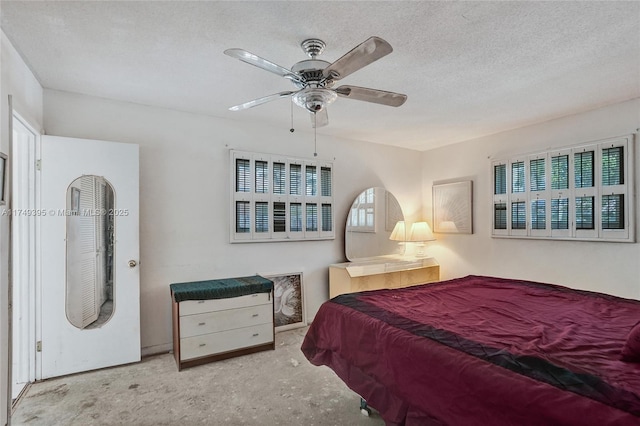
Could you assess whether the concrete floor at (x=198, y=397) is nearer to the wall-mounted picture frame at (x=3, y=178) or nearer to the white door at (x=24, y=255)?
the white door at (x=24, y=255)

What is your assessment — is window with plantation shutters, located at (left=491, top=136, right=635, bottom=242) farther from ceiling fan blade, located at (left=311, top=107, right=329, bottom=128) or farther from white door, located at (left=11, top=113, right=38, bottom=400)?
white door, located at (left=11, top=113, right=38, bottom=400)

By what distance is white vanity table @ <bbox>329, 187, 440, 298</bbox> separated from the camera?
4004 mm

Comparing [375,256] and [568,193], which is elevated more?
[568,193]

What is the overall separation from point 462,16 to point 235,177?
2625 millimetres

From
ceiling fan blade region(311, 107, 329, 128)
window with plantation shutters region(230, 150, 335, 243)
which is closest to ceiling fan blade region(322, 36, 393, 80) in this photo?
ceiling fan blade region(311, 107, 329, 128)

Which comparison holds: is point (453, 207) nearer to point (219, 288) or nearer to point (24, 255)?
point (219, 288)

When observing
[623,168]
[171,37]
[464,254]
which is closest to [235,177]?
[171,37]

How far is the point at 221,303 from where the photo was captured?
3062 mm

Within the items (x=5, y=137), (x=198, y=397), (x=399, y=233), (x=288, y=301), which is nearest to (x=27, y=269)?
(x=5, y=137)

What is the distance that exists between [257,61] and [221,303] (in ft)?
7.29

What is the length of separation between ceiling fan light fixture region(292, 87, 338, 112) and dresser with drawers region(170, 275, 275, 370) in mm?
1889

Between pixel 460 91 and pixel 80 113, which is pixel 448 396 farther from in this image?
pixel 80 113

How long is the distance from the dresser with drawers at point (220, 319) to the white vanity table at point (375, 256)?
1.06m

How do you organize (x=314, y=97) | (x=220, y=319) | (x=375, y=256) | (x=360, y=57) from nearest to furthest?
1. (x=360, y=57)
2. (x=314, y=97)
3. (x=220, y=319)
4. (x=375, y=256)
